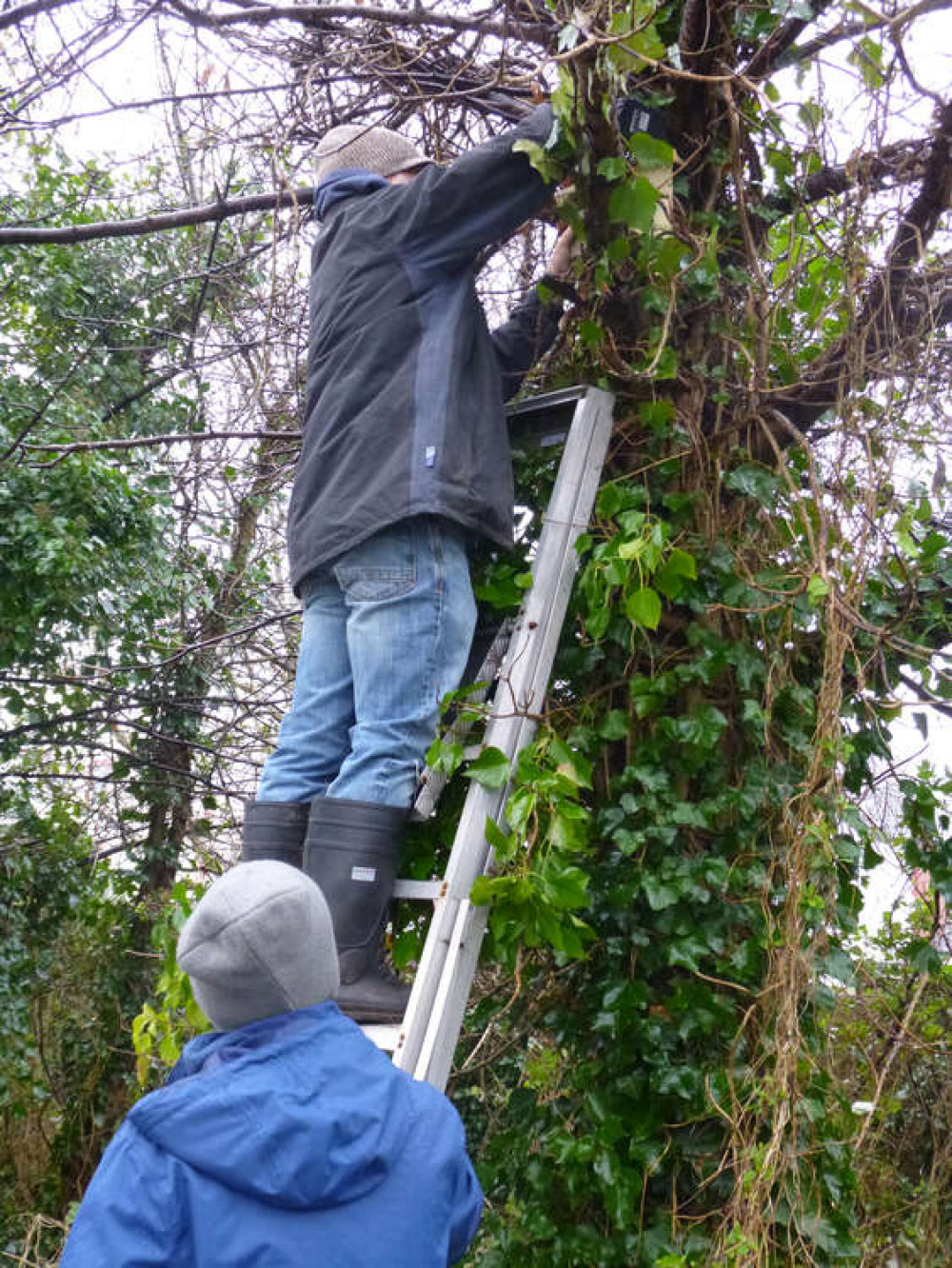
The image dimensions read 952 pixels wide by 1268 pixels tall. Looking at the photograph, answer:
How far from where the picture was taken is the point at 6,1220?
6.85 m

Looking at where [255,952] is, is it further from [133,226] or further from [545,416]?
[133,226]

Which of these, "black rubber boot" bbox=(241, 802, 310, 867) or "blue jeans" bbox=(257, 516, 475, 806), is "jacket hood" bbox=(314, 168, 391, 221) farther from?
"black rubber boot" bbox=(241, 802, 310, 867)

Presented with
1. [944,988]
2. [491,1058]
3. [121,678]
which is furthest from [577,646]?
[121,678]

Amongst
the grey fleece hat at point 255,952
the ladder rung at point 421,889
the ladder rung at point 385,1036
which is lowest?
the ladder rung at point 385,1036

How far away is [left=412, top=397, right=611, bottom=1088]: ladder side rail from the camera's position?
2010 millimetres

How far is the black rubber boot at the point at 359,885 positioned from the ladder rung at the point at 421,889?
46 mm

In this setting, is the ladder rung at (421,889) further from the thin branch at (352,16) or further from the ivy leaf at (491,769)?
the thin branch at (352,16)

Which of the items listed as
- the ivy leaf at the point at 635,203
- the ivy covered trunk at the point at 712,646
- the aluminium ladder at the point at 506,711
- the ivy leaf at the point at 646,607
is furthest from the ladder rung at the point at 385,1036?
the ivy leaf at the point at 635,203

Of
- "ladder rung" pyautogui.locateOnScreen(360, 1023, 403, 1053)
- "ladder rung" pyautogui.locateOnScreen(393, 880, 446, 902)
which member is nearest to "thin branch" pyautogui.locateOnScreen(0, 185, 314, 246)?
"ladder rung" pyautogui.locateOnScreen(393, 880, 446, 902)

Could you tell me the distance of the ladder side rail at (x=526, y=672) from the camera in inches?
80.7

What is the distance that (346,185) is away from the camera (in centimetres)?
248

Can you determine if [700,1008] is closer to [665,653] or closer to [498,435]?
[665,653]

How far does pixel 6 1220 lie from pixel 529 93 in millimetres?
6419

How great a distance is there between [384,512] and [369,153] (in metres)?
0.80
